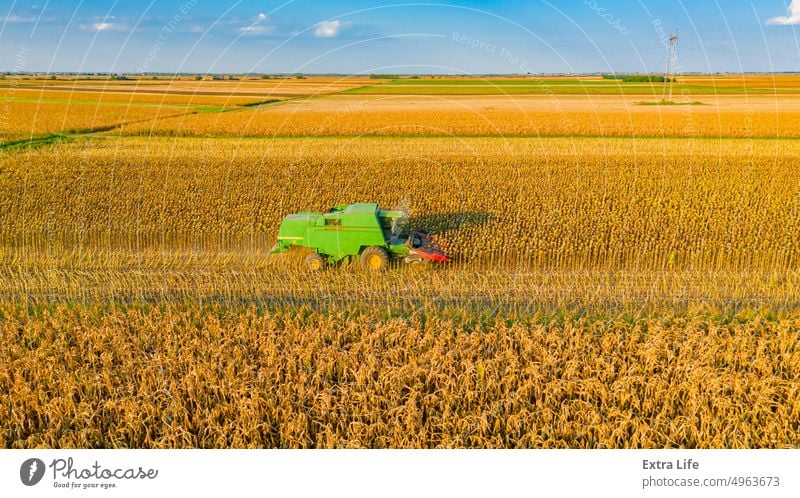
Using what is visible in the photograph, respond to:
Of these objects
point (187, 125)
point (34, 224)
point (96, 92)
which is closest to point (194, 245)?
point (34, 224)

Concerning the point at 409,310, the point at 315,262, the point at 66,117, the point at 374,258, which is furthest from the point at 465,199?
the point at 66,117

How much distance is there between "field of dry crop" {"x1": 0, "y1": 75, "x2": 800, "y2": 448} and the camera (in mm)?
7078

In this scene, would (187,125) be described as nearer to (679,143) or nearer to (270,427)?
(679,143)

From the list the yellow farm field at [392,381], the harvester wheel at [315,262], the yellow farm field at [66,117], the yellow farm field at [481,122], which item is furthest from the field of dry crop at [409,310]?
the yellow farm field at [66,117]

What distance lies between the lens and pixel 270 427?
22.7 ft

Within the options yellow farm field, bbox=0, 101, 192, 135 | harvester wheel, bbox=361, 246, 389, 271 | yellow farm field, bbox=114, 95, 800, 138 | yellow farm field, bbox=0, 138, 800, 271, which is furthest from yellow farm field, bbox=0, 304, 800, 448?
yellow farm field, bbox=0, 101, 192, 135

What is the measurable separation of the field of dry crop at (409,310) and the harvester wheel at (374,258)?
0.99 feet

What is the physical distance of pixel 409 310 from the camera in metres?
10.5

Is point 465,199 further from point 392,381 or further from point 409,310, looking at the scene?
point 392,381

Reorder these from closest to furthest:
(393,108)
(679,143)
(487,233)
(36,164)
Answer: (487,233)
(36,164)
(679,143)
(393,108)

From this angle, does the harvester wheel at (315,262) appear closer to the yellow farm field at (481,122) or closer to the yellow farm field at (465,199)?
the yellow farm field at (465,199)

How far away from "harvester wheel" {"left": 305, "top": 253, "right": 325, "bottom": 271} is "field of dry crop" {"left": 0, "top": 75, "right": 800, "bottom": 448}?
30 cm
